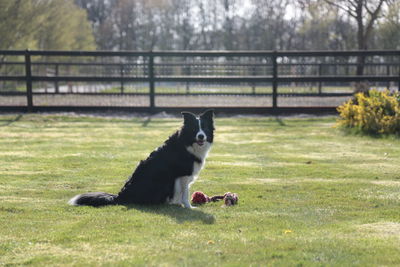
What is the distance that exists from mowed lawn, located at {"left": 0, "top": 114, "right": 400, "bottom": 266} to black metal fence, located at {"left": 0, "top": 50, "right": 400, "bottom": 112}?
5706 mm

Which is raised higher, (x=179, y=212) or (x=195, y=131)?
(x=195, y=131)

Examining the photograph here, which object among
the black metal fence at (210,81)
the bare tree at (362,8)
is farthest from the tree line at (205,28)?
the black metal fence at (210,81)

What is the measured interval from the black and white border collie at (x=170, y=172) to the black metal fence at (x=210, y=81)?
36.7ft

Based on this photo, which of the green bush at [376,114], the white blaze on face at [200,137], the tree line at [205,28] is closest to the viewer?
the white blaze on face at [200,137]

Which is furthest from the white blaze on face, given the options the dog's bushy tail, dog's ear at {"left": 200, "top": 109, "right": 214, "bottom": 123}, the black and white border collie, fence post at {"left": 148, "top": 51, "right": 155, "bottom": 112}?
fence post at {"left": 148, "top": 51, "right": 155, "bottom": 112}

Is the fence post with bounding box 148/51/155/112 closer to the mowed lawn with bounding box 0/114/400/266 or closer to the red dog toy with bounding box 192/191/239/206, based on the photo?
the mowed lawn with bounding box 0/114/400/266

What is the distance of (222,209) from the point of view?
20.5ft

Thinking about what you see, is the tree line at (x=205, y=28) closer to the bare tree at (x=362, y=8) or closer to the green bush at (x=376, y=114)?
the bare tree at (x=362, y=8)

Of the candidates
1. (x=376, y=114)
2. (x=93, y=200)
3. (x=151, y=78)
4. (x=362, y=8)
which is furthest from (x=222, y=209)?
(x=362, y=8)

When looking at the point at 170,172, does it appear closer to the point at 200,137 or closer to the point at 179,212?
Answer: the point at 200,137

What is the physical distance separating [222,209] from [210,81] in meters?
12.5

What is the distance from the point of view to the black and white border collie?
653 cm

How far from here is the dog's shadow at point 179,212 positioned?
5.84 m

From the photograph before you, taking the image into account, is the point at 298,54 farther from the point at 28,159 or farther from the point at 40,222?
the point at 40,222
